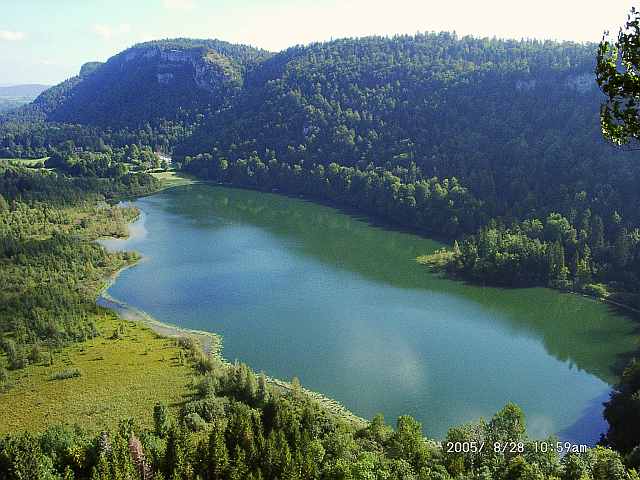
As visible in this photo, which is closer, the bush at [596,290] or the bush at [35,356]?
the bush at [35,356]

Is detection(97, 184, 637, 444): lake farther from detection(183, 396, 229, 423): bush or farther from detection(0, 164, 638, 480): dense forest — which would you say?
detection(183, 396, 229, 423): bush

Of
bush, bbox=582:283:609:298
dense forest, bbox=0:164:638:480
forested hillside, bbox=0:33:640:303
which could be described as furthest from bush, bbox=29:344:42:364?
bush, bbox=582:283:609:298

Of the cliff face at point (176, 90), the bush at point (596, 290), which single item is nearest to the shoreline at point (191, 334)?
the bush at point (596, 290)

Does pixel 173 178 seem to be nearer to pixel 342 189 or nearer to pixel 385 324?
pixel 342 189

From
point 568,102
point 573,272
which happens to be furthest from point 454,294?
point 568,102
